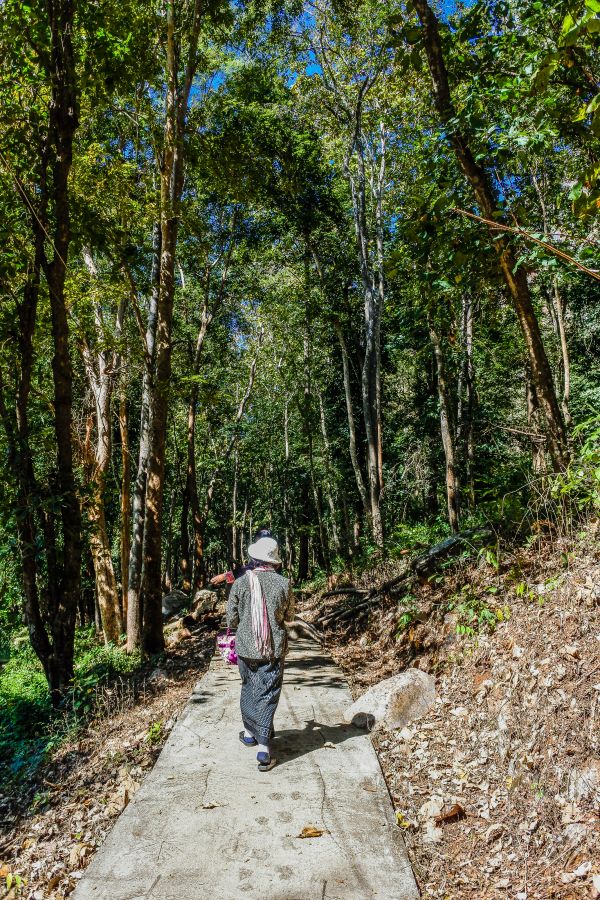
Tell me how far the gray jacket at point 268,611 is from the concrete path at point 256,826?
914mm

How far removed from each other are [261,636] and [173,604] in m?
14.1

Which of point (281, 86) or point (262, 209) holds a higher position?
point (281, 86)

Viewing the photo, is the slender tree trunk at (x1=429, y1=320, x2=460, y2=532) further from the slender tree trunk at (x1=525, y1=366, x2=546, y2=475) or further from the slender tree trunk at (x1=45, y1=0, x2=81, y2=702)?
the slender tree trunk at (x1=45, y1=0, x2=81, y2=702)

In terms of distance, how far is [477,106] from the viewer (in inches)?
201

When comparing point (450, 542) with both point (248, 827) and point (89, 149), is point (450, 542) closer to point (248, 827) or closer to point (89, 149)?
point (248, 827)

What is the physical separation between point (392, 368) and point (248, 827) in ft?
59.0

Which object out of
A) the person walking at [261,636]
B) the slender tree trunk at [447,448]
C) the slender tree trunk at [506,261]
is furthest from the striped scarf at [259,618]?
the slender tree trunk at [447,448]

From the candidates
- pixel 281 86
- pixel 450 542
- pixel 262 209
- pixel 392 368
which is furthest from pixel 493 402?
pixel 450 542

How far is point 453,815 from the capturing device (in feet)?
12.3

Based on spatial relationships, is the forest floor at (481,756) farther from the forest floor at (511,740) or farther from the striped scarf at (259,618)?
the striped scarf at (259,618)

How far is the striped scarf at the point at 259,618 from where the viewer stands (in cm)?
477

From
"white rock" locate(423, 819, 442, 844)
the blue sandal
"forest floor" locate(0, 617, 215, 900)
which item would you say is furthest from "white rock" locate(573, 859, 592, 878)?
"forest floor" locate(0, 617, 215, 900)

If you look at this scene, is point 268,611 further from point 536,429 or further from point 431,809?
point 536,429

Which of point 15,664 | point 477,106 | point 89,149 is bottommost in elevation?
point 15,664
